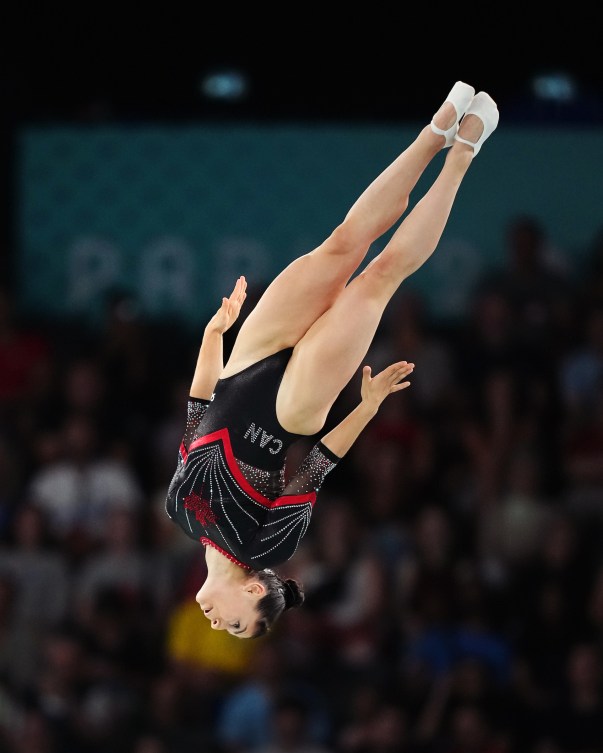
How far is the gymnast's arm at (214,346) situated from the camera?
6945mm

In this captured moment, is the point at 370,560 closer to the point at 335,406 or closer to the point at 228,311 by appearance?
the point at 335,406

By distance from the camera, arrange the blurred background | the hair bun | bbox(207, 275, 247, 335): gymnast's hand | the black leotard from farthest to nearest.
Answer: the blurred background < bbox(207, 275, 247, 335): gymnast's hand < the hair bun < the black leotard

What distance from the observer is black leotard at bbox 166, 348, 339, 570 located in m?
6.56

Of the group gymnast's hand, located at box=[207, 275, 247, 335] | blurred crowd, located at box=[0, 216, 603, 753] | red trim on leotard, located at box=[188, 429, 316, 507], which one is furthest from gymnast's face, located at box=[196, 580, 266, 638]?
blurred crowd, located at box=[0, 216, 603, 753]

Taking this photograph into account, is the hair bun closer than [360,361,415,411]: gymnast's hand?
No

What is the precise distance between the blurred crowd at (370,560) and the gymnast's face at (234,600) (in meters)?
2.62

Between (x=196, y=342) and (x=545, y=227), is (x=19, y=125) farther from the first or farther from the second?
(x=545, y=227)

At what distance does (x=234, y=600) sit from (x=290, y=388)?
0.90 m

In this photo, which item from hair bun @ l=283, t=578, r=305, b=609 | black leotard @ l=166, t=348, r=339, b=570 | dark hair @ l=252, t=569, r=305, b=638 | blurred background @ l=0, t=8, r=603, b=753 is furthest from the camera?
blurred background @ l=0, t=8, r=603, b=753

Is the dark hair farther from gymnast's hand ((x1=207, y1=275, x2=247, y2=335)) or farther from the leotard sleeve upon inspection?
→ gymnast's hand ((x1=207, y1=275, x2=247, y2=335))

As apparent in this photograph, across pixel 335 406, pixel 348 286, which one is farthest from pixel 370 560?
pixel 348 286

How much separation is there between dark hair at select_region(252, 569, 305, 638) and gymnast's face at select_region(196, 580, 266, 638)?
34 millimetres

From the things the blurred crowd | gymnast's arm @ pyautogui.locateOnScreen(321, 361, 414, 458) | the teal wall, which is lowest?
the blurred crowd

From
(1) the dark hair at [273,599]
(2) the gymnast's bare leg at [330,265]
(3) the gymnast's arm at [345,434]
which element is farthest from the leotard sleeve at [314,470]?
(2) the gymnast's bare leg at [330,265]
